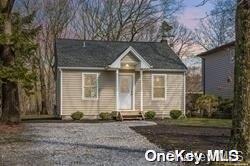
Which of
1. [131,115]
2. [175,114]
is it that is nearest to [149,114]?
[131,115]

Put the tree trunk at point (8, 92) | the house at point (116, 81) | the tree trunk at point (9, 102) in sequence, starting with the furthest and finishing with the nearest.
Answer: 1. the house at point (116, 81)
2. the tree trunk at point (9, 102)
3. the tree trunk at point (8, 92)

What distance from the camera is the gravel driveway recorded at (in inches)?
456

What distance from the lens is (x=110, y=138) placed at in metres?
16.8

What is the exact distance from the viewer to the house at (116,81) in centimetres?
2822

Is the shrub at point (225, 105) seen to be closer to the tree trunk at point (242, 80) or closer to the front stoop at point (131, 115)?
the front stoop at point (131, 115)

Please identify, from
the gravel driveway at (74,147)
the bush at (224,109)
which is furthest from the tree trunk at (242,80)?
the bush at (224,109)

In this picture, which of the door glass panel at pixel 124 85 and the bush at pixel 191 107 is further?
the bush at pixel 191 107

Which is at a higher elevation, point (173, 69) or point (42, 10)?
point (42, 10)

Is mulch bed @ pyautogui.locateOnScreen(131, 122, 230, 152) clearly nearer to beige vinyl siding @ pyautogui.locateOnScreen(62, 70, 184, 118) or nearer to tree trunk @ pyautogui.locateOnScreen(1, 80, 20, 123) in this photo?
tree trunk @ pyautogui.locateOnScreen(1, 80, 20, 123)

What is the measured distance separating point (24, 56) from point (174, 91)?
10352 mm

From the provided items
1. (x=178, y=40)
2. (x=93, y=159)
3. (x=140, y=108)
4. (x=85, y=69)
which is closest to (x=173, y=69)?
(x=140, y=108)

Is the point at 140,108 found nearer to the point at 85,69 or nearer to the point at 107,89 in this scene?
the point at 107,89

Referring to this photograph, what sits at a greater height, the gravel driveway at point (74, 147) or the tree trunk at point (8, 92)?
the tree trunk at point (8, 92)

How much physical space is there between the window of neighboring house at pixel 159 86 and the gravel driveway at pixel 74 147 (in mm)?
10613
